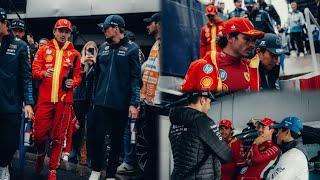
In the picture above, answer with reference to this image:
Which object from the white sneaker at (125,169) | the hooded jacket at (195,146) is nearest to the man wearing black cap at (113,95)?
the white sneaker at (125,169)

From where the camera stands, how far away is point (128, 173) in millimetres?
4254

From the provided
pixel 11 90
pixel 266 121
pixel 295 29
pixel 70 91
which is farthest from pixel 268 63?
pixel 295 29

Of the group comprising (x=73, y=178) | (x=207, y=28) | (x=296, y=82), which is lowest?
(x=73, y=178)

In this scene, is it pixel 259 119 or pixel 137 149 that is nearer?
pixel 259 119

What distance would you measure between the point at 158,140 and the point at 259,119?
1.56 feet

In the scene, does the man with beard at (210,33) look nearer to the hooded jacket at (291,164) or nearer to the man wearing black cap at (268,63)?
the man wearing black cap at (268,63)

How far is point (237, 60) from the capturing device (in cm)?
208

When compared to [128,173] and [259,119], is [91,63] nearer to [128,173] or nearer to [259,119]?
[128,173]

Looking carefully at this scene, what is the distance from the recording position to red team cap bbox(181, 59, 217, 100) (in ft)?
6.63

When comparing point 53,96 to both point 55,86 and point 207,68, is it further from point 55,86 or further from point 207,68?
point 207,68

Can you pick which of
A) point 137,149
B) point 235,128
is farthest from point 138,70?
point 235,128

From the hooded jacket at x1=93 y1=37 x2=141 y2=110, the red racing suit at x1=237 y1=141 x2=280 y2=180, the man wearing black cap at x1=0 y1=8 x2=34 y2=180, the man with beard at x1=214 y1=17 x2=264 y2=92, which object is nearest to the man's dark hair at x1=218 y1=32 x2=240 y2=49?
the man with beard at x1=214 y1=17 x2=264 y2=92

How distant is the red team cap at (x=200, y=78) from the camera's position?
6.63 ft

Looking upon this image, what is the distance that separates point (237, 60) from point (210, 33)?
181 millimetres
